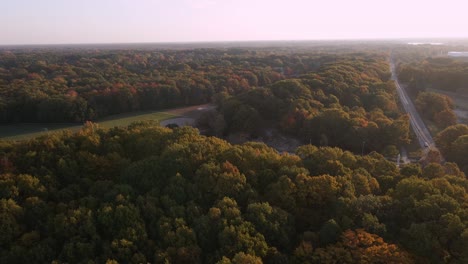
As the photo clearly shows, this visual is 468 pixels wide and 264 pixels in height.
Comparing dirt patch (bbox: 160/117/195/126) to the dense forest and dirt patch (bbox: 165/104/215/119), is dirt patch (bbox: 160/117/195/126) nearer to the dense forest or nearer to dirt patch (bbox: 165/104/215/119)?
dirt patch (bbox: 165/104/215/119)

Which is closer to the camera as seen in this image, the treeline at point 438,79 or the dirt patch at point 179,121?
the dirt patch at point 179,121

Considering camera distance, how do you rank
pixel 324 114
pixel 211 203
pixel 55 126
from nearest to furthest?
pixel 211 203 → pixel 324 114 → pixel 55 126

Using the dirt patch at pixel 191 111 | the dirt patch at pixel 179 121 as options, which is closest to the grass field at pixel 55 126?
the dirt patch at pixel 191 111

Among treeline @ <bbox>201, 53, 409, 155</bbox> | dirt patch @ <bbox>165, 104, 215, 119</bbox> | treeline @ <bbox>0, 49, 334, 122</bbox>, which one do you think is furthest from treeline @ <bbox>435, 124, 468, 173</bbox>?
treeline @ <bbox>0, 49, 334, 122</bbox>

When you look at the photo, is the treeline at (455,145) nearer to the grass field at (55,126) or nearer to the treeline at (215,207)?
the treeline at (215,207)

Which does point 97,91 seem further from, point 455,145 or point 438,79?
point 438,79

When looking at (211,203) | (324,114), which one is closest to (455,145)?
(324,114)
